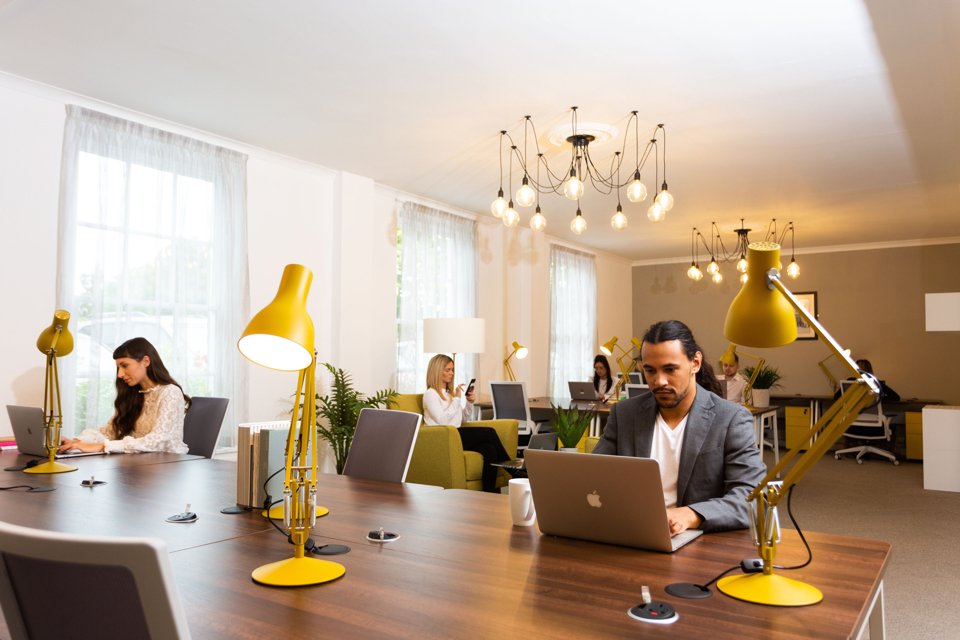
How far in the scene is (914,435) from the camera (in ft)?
28.5

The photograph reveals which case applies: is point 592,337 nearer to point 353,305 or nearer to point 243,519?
point 353,305

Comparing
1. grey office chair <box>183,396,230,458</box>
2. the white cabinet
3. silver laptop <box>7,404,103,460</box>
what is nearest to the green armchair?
grey office chair <box>183,396,230,458</box>

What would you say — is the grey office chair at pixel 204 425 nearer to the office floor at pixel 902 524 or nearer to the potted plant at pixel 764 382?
the office floor at pixel 902 524

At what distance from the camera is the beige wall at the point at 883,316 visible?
382 inches

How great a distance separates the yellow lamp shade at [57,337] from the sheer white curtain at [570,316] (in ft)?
22.1

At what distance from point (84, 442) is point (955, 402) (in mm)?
10053

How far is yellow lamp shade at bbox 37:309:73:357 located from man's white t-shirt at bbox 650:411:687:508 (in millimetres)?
2504

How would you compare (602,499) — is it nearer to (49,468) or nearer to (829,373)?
(49,468)

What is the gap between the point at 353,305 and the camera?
6.32m

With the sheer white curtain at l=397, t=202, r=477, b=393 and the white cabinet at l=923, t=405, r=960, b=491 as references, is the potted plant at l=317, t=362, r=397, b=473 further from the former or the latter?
the white cabinet at l=923, t=405, r=960, b=491

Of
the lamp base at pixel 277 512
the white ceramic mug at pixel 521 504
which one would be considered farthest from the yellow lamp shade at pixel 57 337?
the white ceramic mug at pixel 521 504

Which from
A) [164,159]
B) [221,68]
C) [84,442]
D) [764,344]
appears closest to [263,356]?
[764,344]

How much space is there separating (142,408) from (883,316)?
31.7 ft

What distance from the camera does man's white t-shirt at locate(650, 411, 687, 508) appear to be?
7.72ft
